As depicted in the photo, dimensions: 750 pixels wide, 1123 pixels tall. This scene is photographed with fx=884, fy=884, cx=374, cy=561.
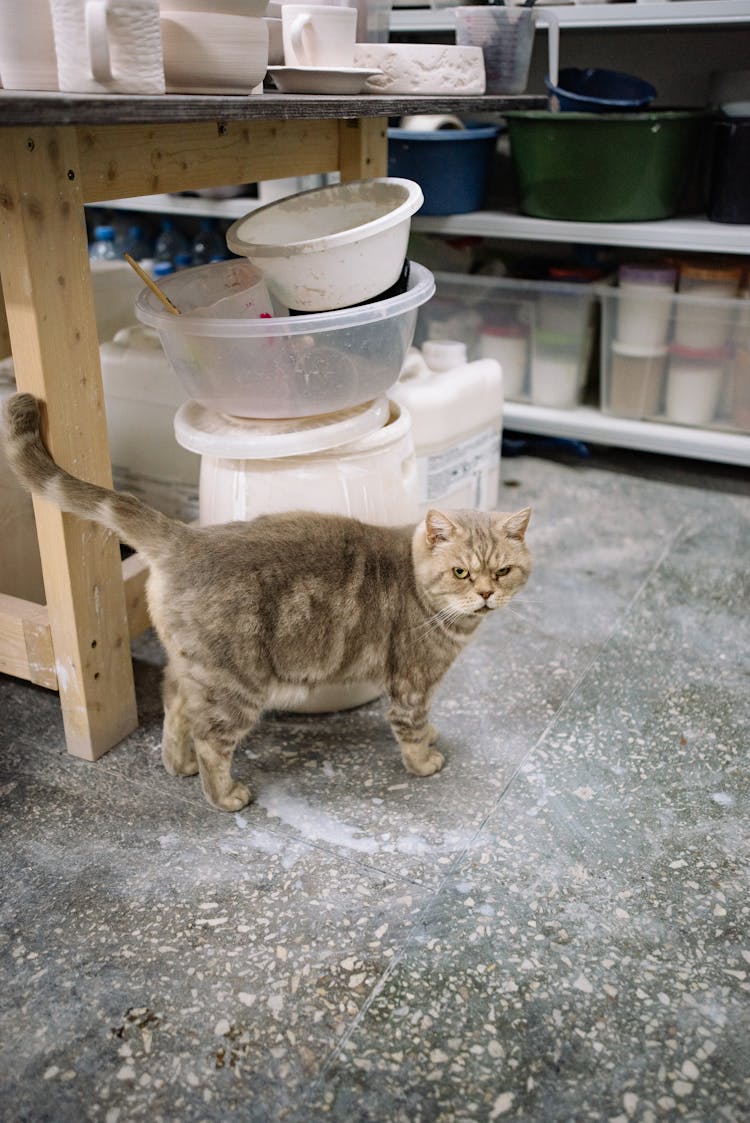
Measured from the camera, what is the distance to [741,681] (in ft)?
5.02

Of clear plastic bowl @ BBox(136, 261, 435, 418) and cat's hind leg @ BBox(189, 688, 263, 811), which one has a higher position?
clear plastic bowl @ BBox(136, 261, 435, 418)

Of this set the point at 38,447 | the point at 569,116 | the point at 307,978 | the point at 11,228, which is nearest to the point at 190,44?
the point at 11,228

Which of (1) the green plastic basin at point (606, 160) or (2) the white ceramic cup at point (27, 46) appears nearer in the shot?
(2) the white ceramic cup at point (27, 46)

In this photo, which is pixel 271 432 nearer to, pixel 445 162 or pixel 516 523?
Result: pixel 516 523

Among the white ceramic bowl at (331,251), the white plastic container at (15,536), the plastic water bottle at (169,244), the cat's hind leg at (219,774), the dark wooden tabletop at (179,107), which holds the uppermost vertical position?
the dark wooden tabletop at (179,107)

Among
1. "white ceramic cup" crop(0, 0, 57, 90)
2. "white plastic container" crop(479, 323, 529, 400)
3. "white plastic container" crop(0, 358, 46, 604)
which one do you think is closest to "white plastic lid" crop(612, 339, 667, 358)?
"white plastic container" crop(479, 323, 529, 400)

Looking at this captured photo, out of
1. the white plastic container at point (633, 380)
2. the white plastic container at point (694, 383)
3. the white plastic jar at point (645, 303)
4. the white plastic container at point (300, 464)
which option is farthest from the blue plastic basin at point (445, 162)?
the white plastic container at point (300, 464)

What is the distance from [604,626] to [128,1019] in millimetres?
1105

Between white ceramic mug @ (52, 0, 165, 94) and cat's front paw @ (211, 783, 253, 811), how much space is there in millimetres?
883

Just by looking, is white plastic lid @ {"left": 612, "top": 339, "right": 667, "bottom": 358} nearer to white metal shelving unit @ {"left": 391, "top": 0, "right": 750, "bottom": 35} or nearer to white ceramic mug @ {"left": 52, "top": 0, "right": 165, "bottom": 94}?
white metal shelving unit @ {"left": 391, "top": 0, "right": 750, "bottom": 35}

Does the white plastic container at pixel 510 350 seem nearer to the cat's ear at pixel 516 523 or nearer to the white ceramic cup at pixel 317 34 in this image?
the white ceramic cup at pixel 317 34

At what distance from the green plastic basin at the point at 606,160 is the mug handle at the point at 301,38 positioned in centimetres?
91

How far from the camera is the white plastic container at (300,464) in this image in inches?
51.0

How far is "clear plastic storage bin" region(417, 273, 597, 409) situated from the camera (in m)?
2.29
